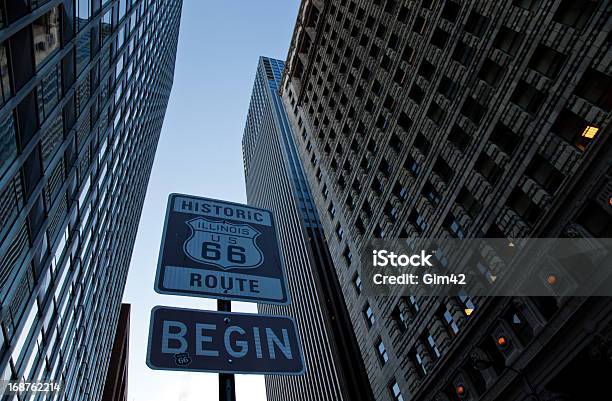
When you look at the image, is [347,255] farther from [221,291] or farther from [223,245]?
[221,291]

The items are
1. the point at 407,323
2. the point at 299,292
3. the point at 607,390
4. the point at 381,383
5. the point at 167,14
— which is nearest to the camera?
the point at 607,390

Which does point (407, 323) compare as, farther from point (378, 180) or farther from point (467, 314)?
point (378, 180)

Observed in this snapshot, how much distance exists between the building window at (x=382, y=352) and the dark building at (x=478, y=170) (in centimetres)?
13

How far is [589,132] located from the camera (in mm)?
18375

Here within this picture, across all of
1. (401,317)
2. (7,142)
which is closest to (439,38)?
(401,317)

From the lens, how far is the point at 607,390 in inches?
658

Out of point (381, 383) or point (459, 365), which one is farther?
point (381, 383)

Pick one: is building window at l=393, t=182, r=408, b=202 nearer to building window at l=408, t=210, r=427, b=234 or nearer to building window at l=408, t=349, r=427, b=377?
building window at l=408, t=210, r=427, b=234

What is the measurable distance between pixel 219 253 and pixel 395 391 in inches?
1011

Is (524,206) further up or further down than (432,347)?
further up

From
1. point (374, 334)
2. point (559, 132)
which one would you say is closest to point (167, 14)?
point (374, 334)

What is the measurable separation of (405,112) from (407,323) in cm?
1466

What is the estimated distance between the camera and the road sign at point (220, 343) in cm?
539

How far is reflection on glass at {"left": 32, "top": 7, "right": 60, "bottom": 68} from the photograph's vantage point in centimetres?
1694
